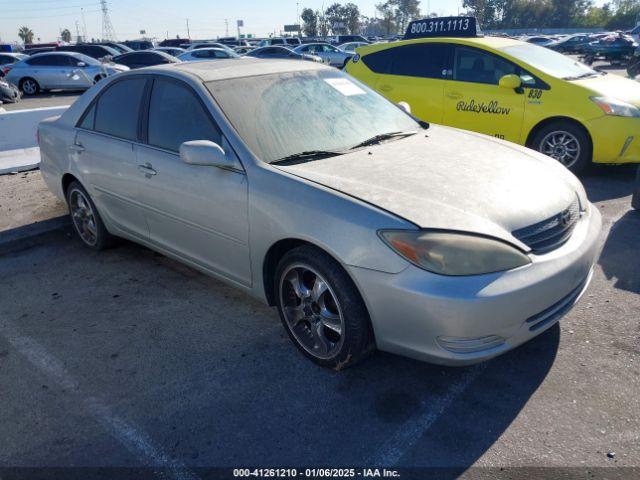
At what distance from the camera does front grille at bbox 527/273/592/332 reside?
255 cm

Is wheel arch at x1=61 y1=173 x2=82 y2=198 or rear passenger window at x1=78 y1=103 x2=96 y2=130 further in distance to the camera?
wheel arch at x1=61 y1=173 x2=82 y2=198

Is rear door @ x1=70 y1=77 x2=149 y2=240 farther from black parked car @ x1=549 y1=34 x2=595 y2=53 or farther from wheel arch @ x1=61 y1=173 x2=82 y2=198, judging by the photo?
black parked car @ x1=549 y1=34 x2=595 y2=53

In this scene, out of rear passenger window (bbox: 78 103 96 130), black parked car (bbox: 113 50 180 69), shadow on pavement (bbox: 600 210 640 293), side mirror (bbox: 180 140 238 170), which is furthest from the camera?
black parked car (bbox: 113 50 180 69)

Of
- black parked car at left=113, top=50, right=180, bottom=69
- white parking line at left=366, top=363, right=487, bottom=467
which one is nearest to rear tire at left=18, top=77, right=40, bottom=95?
black parked car at left=113, top=50, right=180, bottom=69

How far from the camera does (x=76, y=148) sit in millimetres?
4484

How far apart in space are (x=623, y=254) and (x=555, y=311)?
2073mm

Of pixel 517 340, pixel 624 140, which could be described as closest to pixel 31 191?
pixel 517 340

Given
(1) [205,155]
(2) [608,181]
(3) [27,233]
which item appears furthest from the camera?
(2) [608,181]

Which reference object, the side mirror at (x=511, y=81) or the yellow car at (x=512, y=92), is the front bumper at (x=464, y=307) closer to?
the yellow car at (x=512, y=92)

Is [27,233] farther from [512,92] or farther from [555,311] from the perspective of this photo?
[512,92]

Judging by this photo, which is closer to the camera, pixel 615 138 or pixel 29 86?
pixel 615 138

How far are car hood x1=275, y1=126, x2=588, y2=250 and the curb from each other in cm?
329

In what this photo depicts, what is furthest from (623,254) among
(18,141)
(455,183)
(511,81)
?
(18,141)

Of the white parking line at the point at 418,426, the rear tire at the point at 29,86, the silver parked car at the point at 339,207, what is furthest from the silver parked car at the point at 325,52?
the white parking line at the point at 418,426
